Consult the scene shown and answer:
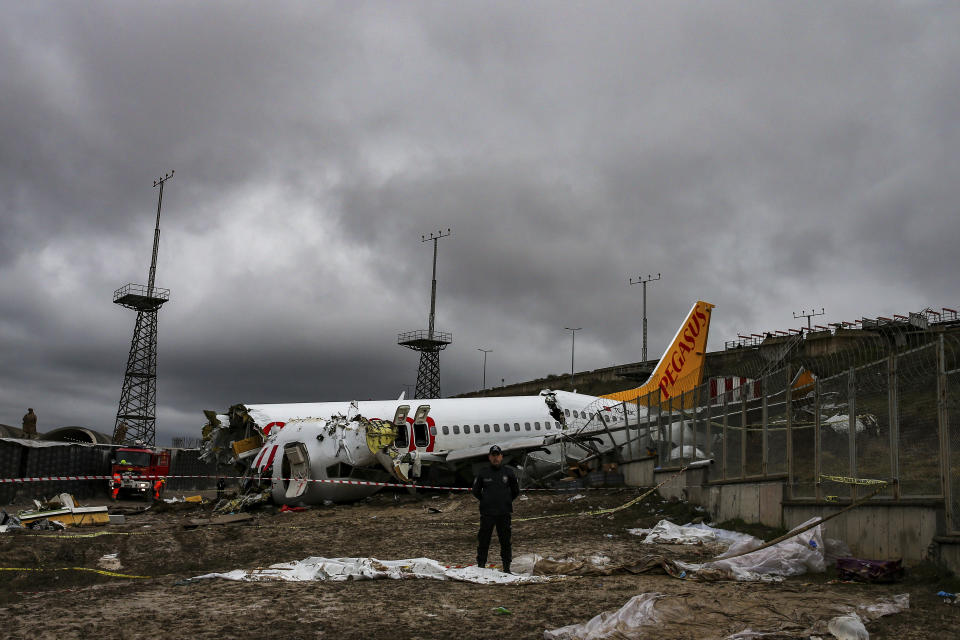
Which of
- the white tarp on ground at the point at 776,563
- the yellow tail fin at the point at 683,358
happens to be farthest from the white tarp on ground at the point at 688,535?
the yellow tail fin at the point at 683,358

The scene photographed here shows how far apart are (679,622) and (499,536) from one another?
3.67 meters

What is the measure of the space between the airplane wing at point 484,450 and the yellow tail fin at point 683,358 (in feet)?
19.3

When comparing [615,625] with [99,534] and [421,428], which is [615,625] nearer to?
[99,534]

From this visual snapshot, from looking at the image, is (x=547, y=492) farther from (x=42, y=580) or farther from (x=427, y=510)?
(x=42, y=580)

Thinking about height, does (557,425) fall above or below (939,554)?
above

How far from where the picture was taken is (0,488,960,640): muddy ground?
20.2 ft

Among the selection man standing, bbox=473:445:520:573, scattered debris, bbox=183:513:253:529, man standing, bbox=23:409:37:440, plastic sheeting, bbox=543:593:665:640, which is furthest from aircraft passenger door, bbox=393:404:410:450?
man standing, bbox=23:409:37:440

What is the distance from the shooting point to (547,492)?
22.3m

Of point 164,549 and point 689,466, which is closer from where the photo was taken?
point 164,549

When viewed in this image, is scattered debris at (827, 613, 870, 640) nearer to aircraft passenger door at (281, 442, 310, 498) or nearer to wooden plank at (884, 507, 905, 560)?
wooden plank at (884, 507, 905, 560)

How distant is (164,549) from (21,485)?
16.3 meters

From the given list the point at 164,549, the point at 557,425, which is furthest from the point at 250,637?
the point at 557,425

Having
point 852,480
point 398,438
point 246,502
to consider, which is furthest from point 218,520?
point 852,480

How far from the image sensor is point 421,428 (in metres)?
A: 23.2
